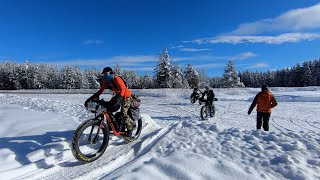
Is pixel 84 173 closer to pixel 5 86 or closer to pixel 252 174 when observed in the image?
pixel 252 174

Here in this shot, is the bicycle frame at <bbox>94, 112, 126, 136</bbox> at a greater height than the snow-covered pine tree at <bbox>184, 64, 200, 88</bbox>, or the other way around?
the snow-covered pine tree at <bbox>184, 64, 200, 88</bbox>

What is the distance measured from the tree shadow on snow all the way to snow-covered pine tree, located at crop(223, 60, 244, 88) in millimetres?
55636

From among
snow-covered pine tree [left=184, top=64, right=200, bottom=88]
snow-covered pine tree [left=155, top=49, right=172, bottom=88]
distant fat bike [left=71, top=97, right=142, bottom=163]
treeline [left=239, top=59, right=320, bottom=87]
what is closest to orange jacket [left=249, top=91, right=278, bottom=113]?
distant fat bike [left=71, top=97, right=142, bottom=163]

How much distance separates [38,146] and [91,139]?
1.39 m

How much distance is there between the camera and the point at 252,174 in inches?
194

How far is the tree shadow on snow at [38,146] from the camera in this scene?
6.43 meters

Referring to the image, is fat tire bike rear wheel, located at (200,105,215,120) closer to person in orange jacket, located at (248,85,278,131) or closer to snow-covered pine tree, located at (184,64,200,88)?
person in orange jacket, located at (248,85,278,131)

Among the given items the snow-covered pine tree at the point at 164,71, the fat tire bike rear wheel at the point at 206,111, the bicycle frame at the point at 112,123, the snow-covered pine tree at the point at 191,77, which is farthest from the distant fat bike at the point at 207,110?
the snow-covered pine tree at the point at 191,77

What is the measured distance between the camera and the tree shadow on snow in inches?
253

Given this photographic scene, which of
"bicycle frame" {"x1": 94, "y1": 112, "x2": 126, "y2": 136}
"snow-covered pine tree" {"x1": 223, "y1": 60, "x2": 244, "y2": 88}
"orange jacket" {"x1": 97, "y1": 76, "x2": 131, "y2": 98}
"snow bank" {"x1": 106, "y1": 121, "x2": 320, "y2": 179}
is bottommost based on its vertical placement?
"snow bank" {"x1": 106, "y1": 121, "x2": 320, "y2": 179}

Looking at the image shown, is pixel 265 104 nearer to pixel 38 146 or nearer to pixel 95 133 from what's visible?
pixel 95 133

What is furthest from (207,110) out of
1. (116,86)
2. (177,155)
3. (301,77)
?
(301,77)

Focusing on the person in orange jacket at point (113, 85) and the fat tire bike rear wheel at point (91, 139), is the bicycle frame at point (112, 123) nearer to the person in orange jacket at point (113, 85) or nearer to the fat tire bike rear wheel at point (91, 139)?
the fat tire bike rear wheel at point (91, 139)

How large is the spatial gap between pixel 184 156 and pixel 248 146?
1.54 meters
